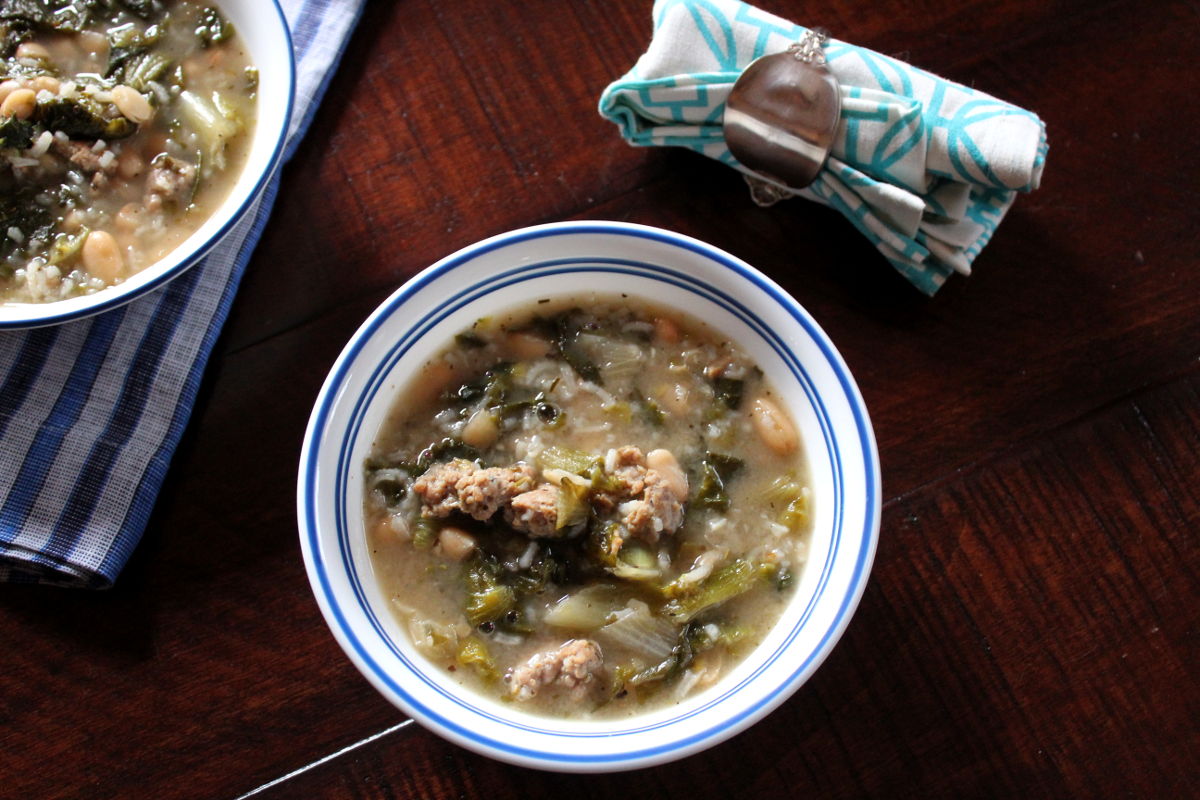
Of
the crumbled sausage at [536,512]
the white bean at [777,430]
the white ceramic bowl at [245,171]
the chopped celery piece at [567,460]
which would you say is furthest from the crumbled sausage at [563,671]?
the white ceramic bowl at [245,171]

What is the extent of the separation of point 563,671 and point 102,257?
4.63ft

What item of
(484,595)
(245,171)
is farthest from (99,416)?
(484,595)

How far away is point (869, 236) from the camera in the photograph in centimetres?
256

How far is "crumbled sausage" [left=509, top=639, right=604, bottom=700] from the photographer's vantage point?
2072 mm

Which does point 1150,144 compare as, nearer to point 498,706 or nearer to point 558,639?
point 558,639

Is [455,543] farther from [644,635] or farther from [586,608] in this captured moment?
[644,635]

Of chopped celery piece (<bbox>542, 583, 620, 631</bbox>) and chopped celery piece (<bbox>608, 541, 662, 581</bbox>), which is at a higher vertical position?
chopped celery piece (<bbox>608, 541, 662, 581</bbox>)

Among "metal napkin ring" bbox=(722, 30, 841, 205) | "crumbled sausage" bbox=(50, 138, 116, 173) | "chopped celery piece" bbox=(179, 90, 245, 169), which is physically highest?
"crumbled sausage" bbox=(50, 138, 116, 173)

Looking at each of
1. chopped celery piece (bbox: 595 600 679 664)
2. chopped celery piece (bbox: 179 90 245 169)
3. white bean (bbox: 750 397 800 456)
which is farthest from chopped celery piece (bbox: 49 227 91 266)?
white bean (bbox: 750 397 800 456)

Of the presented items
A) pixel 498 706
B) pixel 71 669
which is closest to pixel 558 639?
pixel 498 706

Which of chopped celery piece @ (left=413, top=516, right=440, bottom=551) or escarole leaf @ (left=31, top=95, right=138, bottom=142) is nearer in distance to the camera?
chopped celery piece @ (left=413, top=516, right=440, bottom=551)

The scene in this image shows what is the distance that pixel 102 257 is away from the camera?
7.63 ft

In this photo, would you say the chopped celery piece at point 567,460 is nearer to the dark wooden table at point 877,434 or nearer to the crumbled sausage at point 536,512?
the crumbled sausage at point 536,512

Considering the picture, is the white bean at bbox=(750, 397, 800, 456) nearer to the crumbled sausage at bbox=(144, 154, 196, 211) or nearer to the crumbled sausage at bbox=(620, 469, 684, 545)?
the crumbled sausage at bbox=(620, 469, 684, 545)
